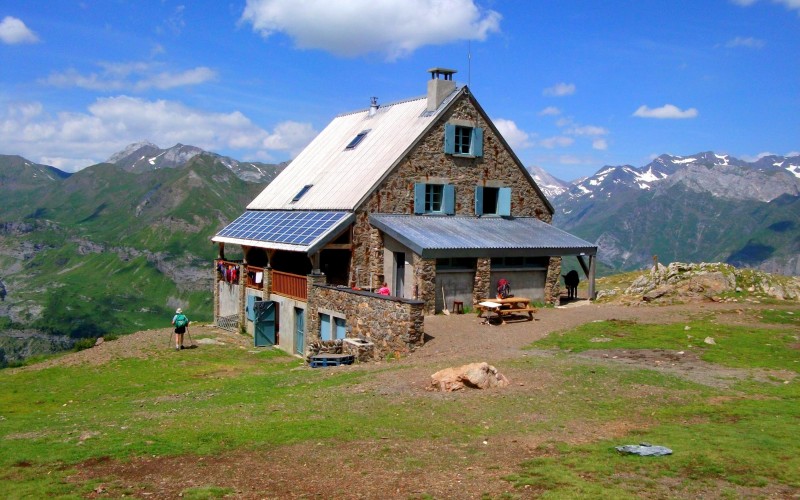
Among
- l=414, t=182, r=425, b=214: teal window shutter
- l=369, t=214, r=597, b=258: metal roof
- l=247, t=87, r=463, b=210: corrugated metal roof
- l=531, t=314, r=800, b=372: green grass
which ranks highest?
l=247, t=87, r=463, b=210: corrugated metal roof

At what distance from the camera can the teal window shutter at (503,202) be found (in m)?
32.4

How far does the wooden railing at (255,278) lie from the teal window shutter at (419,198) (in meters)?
8.09

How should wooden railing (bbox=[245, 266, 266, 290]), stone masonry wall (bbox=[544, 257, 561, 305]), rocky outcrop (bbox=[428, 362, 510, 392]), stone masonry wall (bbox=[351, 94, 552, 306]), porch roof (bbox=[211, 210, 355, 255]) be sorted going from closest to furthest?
rocky outcrop (bbox=[428, 362, 510, 392]) < porch roof (bbox=[211, 210, 355, 255]) < stone masonry wall (bbox=[351, 94, 552, 306]) < stone masonry wall (bbox=[544, 257, 561, 305]) < wooden railing (bbox=[245, 266, 266, 290])

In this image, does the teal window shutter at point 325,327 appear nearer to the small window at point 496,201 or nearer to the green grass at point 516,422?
the green grass at point 516,422

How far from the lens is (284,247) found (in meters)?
27.6

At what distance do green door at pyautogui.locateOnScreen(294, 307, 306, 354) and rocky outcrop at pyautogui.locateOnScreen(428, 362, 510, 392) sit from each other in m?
13.8

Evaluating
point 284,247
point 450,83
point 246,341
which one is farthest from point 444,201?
point 246,341

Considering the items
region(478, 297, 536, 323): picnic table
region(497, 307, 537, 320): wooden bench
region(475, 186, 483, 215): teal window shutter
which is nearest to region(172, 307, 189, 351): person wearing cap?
region(478, 297, 536, 323): picnic table

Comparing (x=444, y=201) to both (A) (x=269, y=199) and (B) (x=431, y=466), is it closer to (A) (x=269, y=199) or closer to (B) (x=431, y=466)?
(A) (x=269, y=199)

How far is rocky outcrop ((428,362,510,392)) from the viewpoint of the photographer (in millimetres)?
14039

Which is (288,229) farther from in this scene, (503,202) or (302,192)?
(503,202)

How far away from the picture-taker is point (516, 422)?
11555mm

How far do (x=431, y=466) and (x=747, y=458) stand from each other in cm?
453

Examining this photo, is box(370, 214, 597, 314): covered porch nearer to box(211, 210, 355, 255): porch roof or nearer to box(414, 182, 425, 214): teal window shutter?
box(414, 182, 425, 214): teal window shutter
